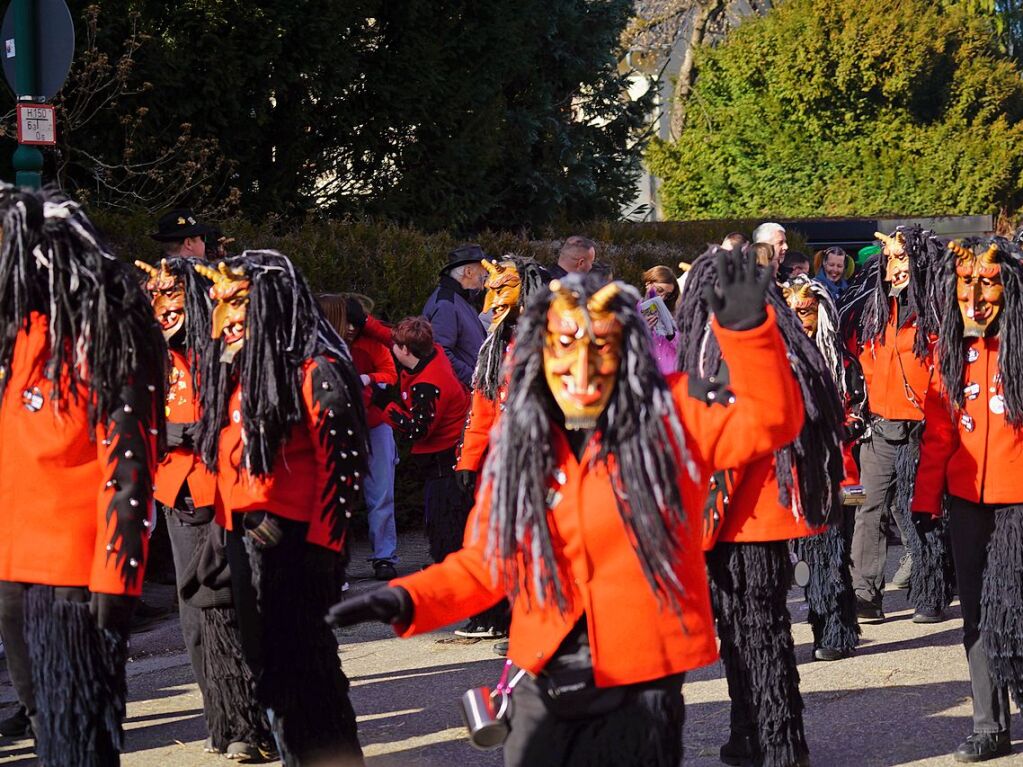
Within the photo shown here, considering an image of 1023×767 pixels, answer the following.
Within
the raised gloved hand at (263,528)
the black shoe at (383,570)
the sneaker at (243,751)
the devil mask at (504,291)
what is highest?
the devil mask at (504,291)

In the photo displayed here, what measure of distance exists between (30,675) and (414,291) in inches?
285

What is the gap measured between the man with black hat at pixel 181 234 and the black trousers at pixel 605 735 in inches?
219

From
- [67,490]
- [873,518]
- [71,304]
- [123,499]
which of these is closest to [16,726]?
[67,490]

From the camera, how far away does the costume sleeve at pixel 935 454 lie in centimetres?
618

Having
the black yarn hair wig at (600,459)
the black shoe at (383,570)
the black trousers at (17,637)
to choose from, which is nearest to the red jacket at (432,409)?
the black shoe at (383,570)

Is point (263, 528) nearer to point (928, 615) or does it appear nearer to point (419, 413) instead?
point (419, 413)

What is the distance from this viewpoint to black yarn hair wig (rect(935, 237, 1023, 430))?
609cm

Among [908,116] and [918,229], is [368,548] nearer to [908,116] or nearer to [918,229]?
[918,229]

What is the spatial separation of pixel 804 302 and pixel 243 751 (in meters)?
3.55

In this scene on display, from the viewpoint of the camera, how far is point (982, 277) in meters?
6.20

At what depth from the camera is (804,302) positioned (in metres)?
7.88

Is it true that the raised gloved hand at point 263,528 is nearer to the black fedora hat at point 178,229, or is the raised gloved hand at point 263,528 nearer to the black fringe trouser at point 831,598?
the black fringe trouser at point 831,598

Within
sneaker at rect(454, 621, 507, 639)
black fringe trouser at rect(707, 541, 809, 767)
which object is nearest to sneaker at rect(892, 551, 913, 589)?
sneaker at rect(454, 621, 507, 639)

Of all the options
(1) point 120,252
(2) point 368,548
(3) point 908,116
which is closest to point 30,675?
(1) point 120,252
